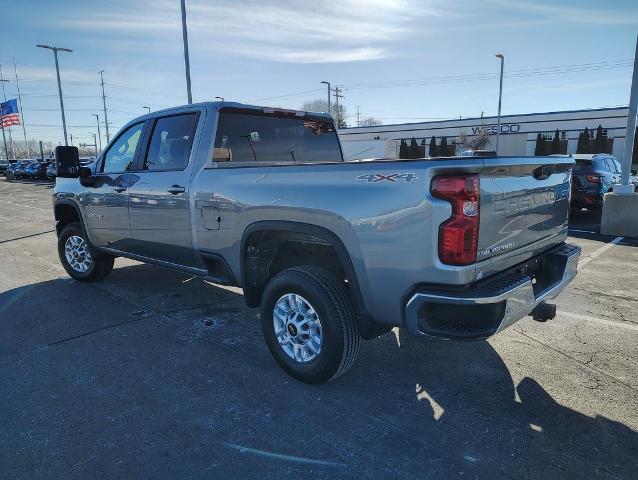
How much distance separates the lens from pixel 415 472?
2436mm

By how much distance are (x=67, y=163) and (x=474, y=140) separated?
46696mm

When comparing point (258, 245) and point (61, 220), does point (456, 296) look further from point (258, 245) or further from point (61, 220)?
point (61, 220)

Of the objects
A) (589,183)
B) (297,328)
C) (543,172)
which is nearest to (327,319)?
(297,328)

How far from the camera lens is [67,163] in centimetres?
540

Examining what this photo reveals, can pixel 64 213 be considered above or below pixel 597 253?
above

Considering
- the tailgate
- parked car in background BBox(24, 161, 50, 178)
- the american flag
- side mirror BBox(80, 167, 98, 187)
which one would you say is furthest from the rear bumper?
the american flag

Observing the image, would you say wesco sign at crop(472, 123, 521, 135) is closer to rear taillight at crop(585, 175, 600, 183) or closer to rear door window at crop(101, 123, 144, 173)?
rear taillight at crop(585, 175, 600, 183)

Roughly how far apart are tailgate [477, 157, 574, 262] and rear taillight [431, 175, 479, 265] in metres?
0.08

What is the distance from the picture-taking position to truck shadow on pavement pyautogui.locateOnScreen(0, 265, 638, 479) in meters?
2.51

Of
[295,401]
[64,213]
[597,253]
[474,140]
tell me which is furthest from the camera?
[474,140]

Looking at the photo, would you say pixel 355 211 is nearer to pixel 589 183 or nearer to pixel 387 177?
pixel 387 177

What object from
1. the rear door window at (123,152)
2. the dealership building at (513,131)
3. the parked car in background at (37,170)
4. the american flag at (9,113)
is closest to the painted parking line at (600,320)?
the rear door window at (123,152)

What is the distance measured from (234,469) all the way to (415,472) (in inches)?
37.1

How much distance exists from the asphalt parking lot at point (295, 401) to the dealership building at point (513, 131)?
100 feet
